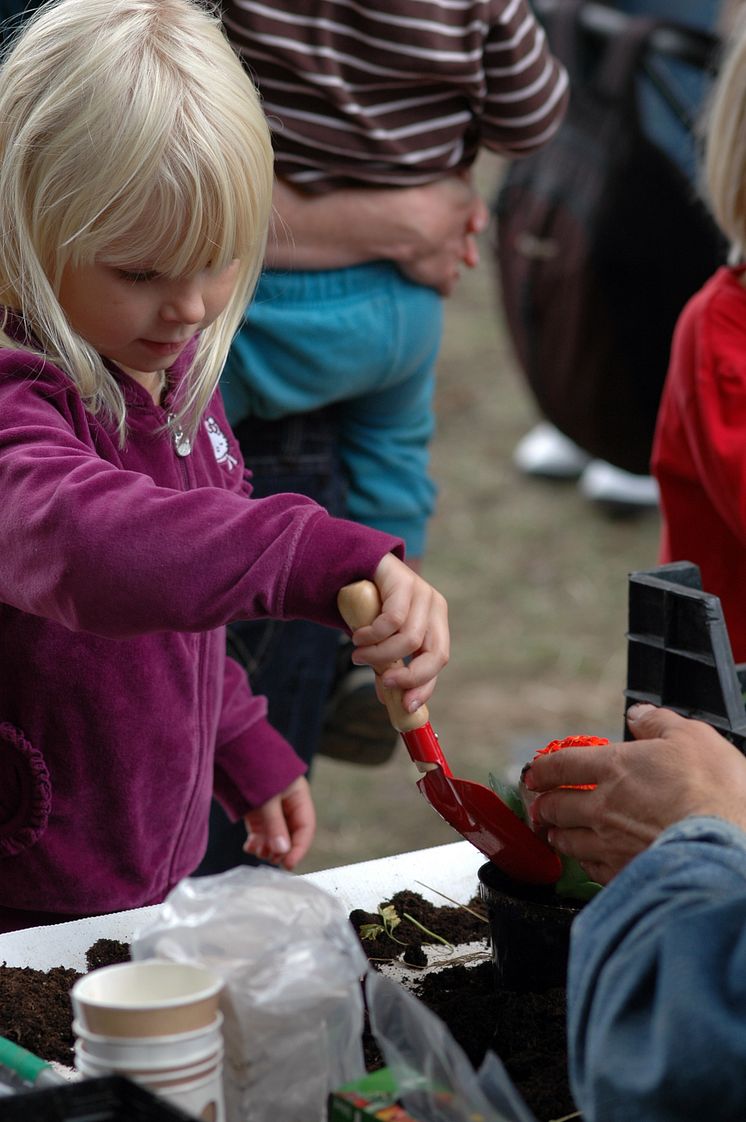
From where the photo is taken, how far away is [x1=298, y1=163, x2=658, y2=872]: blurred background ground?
3334mm

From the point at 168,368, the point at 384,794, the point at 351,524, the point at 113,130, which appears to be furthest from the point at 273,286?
the point at 384,794

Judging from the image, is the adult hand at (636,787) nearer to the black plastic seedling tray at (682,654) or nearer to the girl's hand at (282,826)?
the black plastic seedling tray at (682,654)

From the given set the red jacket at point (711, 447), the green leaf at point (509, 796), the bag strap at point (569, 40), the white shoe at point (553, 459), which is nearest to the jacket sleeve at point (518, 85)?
the red jacket at point (711, 447)

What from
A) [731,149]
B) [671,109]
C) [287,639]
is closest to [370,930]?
[287,639]

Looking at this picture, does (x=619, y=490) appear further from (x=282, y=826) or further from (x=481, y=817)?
(x=481, y=817)

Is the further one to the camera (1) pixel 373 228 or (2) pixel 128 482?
(1) pixel 373 228

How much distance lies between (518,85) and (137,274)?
2.99 feet

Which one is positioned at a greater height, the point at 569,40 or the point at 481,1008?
the point at 569,40

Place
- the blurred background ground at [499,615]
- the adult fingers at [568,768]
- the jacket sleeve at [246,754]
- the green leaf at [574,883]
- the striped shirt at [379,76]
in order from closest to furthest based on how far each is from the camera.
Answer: the adult fingers at [568,768]
the green leaf at [574,883]
the jacket sleeve at [246,754]
the striped shirt at [379,76]
the blurred background ground at [499,615]

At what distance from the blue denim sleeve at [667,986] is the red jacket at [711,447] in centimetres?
102

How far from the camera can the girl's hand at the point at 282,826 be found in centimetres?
163

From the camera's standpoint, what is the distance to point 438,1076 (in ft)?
2.75

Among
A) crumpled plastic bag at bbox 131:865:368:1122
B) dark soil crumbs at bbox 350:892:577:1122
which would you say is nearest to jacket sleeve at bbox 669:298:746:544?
dark soil crumbs at bbox 350:892:577:1122

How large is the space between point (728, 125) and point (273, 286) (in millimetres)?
640
